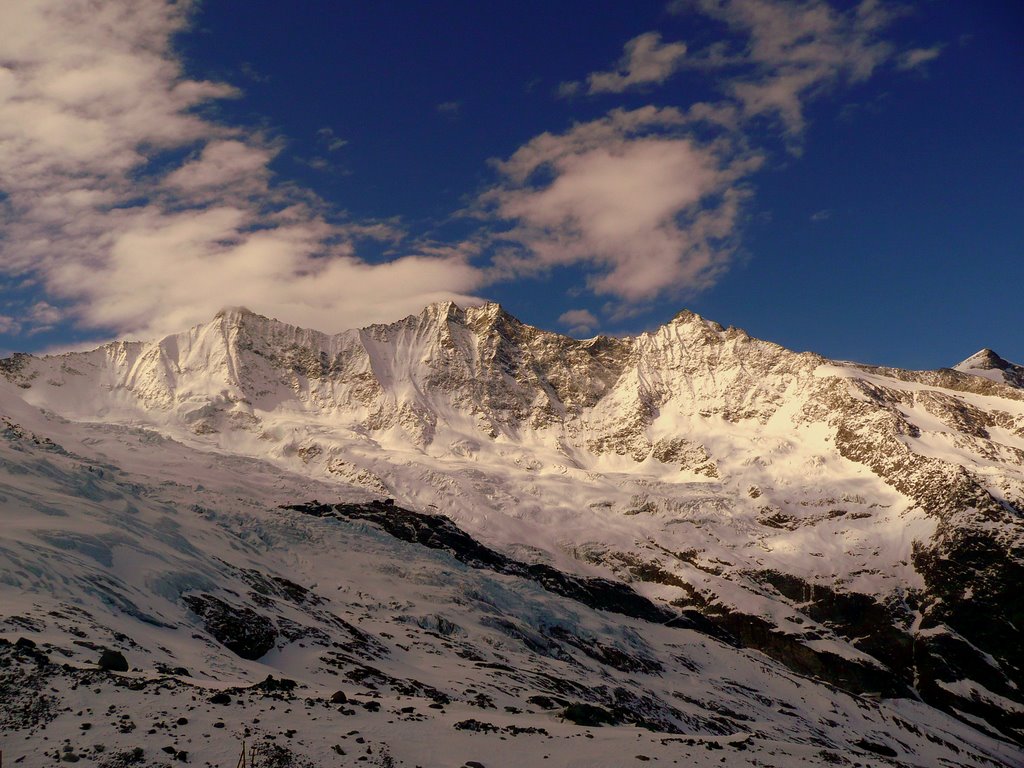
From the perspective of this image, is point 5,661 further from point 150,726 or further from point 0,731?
point 150,726

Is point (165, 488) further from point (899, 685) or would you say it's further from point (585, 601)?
point (899, 685)

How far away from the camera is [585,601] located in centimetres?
18662

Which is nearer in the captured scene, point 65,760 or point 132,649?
point 65,760

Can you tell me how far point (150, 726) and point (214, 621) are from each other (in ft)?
136

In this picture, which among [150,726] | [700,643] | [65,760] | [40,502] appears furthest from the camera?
[700,643]

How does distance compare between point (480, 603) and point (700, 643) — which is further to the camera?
point (700, 643)

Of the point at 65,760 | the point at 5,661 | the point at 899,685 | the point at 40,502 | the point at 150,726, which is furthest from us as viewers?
the point at 899,685

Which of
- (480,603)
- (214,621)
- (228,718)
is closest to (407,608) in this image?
(480,603)

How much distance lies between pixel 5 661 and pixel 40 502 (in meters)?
54.8

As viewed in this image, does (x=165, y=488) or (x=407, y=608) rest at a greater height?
(x=165, y=488)

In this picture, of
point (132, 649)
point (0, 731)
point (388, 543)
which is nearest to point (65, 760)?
point (0, 731)

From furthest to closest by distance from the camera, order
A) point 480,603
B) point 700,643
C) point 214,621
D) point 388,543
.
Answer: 1. point 700,643
2. point 388,543
3. point 480,603
4. point 214,621

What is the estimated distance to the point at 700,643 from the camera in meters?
177

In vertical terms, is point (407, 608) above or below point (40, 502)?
below
